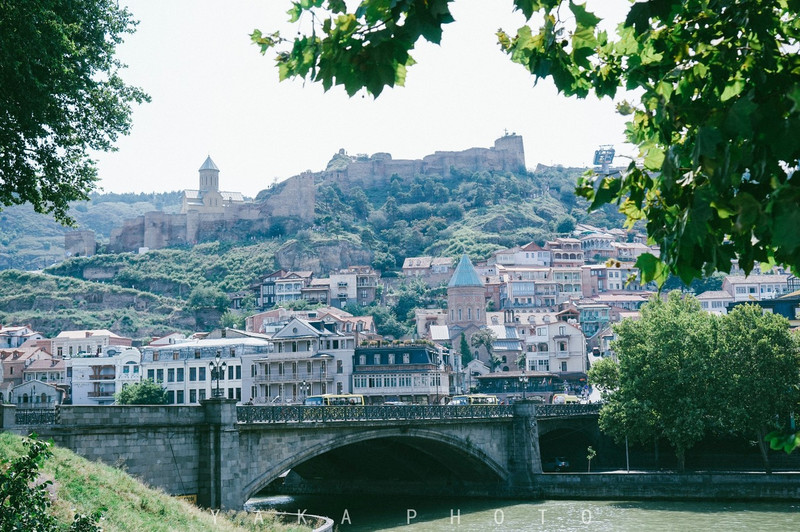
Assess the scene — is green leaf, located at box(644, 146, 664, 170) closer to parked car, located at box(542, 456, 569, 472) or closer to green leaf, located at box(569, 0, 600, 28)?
green leaf, located at box(569, 0, 600, 28)

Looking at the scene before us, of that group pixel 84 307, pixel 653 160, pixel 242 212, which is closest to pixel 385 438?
pixel 653 160

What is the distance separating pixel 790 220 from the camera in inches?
138

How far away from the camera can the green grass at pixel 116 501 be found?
1805cm

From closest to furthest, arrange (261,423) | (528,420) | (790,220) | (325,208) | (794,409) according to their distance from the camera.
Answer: (790,220) < (261,423) < (794,409) < (528,420) < (325,208)

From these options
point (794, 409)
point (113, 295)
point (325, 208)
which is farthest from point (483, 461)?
point (325, 208)

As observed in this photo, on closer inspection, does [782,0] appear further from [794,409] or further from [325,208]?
[325,208]

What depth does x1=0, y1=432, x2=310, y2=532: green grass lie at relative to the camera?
18.0 m

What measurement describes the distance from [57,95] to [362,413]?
19793 millimetres

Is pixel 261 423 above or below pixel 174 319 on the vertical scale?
below

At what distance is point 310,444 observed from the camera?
106 ft

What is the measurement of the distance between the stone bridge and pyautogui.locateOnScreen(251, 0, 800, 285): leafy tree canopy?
20.7m

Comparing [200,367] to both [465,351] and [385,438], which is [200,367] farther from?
[465,351]

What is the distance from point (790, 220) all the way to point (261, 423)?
27.2m

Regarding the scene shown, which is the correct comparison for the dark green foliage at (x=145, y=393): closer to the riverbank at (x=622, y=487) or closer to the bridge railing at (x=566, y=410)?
the riverbank at (x=622, y=487)
